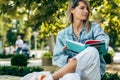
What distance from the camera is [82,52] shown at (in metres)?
4.82

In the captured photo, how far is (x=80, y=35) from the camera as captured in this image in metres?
5.43

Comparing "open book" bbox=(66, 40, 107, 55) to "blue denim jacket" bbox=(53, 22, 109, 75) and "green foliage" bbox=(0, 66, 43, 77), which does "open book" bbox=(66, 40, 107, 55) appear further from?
"green foliage" bbox=(0, 66, 43, 77)

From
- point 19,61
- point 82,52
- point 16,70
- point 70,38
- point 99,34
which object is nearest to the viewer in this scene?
point 82,52

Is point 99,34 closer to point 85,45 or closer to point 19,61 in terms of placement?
point 85,45

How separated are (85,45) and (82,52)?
11 cm

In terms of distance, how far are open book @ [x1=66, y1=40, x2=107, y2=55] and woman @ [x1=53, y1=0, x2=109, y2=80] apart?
3.1 inches

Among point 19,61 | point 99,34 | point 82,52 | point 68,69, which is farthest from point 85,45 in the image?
point 19,61

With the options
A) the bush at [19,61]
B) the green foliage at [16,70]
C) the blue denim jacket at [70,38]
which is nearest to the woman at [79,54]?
the blue denim jacket at [70,38]

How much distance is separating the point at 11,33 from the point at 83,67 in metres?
72.1

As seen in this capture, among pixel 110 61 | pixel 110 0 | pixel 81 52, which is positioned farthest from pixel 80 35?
pixel 110 61

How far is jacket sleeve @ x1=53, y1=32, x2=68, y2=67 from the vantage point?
524 cm

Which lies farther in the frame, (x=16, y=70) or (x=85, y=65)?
(x=16, y=70)

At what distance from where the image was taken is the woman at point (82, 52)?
4781 millimetres

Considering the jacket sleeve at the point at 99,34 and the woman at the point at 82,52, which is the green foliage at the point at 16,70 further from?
the jacket sleeve at the point at 99,34
